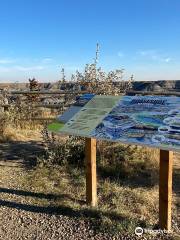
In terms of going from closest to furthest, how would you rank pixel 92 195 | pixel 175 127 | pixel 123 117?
1. pixel 175 127
2. pixel 123 117
3. pixel 92 195

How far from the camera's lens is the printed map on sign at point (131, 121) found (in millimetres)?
4473

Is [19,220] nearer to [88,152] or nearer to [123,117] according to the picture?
[88,152]

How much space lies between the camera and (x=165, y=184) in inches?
178

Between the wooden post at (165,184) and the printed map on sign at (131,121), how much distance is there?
226 mm

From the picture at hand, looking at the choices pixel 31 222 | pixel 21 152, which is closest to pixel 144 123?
pixel 31 222

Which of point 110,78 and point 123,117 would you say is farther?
point 110,78

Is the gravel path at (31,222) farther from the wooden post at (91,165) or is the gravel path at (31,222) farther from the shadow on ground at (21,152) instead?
the shadow on ground at (21,152)

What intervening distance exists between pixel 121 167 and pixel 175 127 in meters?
2.66

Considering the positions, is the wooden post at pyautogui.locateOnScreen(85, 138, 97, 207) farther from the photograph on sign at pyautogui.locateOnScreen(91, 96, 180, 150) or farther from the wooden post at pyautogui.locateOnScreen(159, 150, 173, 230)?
the wooden post at pyautogui.locateOnScreen(159, 150, 173, 230)

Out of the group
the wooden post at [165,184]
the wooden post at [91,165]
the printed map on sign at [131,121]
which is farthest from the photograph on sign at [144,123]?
the wooden post at [91,165]

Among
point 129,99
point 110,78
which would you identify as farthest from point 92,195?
point 110,78

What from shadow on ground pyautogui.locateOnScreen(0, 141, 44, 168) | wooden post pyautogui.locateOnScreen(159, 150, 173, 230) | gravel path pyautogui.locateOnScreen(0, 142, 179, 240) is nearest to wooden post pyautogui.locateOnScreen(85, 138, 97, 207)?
gravel path pyautogui.locateOnScreen(0, 142, 179, 240)

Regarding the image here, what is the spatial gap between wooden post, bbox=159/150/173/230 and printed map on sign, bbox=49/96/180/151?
0.74 feet

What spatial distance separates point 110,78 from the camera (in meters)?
8.13
